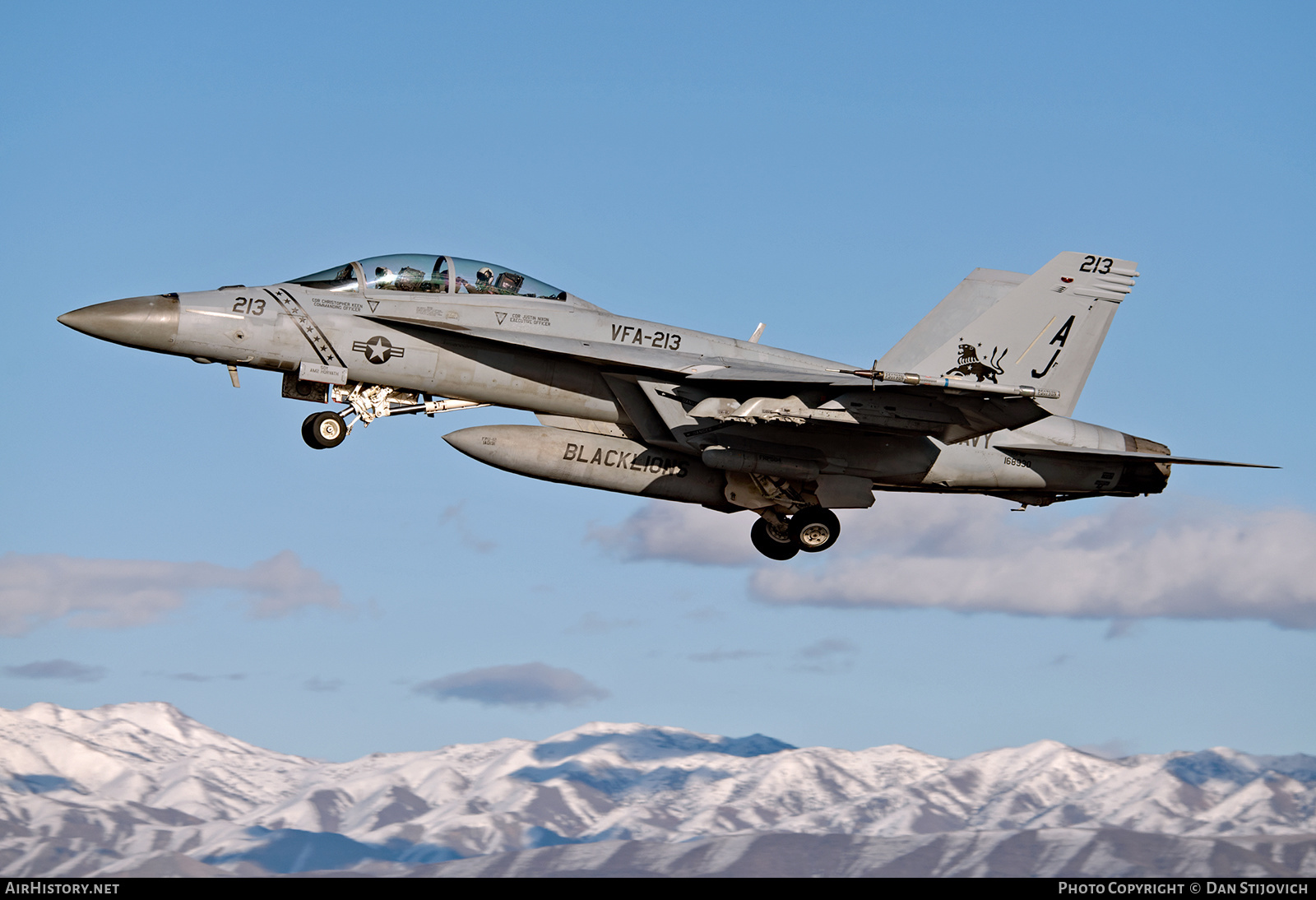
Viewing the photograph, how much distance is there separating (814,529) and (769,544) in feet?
3.74

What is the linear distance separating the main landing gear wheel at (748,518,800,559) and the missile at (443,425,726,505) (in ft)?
3.36

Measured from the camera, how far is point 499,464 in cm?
2145

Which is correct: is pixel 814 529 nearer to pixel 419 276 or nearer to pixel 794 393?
pixel 794 393

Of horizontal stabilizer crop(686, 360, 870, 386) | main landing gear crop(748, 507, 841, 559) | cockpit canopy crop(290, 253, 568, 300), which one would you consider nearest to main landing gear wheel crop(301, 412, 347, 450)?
cockpit canopy crop(290, 253, 568, 300)

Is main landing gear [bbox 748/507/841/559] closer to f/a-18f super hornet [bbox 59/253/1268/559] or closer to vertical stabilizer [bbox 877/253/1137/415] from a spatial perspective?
f/a-18f super hornet [bbox 59/253/1268/559]

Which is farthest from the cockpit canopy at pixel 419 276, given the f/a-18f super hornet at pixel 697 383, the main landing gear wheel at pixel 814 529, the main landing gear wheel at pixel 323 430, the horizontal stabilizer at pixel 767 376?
the main landing gear wheel at pixel 814 529

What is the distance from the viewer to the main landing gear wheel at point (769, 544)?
2375cm

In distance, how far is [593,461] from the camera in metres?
21.9

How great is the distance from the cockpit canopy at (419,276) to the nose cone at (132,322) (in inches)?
76.5

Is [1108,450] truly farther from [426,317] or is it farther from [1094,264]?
[426,317]

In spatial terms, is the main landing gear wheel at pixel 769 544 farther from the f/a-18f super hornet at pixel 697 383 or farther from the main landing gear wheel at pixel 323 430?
the main landing gear wheel at pixel 323 430

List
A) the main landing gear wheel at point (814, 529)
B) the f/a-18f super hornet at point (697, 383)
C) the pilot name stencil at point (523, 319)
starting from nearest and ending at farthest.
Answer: the f/a-18f super hornet at point (697, 383), the pilot name stencil at point (523, 319), the main landing gear wheel at point (814, 529)

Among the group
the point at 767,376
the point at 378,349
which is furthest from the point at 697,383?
the point at 378,349
